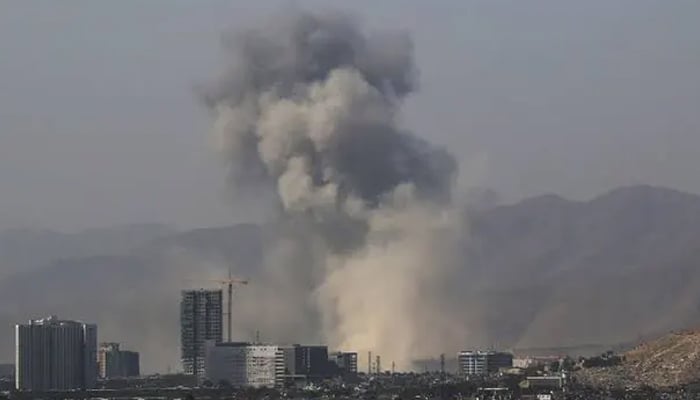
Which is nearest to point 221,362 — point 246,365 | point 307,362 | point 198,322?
point 246,365

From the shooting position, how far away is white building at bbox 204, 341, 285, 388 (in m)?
99.9

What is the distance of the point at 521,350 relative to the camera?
11444 centimetres

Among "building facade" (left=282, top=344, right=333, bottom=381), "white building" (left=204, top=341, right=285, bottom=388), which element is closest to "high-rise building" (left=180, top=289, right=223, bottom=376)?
"white building" (left=204, top=341, right=285, bottom=388)

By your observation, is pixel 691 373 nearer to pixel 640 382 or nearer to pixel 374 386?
pixel 640 382

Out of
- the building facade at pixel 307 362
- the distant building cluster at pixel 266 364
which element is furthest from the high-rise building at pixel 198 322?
the building facade at pixel 307 362

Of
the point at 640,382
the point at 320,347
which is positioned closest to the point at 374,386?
the point at 320,347

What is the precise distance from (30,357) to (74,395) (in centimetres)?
1306

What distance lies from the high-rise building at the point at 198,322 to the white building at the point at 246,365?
12.3 metres

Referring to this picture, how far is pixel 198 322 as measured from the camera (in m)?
124

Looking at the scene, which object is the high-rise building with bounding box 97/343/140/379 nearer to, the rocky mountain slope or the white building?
the white building

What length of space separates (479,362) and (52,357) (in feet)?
91.2

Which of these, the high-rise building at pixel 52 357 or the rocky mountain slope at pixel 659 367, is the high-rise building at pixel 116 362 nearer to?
the high-rise building at pixel 52 357

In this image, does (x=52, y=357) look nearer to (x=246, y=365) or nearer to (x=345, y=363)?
(x=246, y=365)

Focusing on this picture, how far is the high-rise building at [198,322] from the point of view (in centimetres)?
12112
